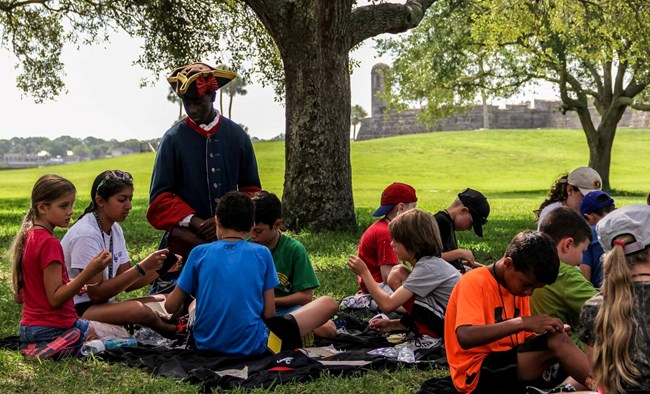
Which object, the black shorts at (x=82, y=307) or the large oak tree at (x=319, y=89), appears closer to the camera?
the black shorts at (x=82, y=307)

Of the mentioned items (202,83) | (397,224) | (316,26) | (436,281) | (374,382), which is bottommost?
(374,382)

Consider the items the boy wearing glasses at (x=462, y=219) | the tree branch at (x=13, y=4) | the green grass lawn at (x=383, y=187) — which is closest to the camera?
the green grass lawn at (x=383, y=187)

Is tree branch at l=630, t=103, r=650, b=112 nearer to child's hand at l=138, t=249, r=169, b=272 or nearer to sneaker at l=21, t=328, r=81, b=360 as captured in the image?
child's hand at l=138, t=249, r=169, b=272

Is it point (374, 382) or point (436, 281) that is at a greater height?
point (436, 281)

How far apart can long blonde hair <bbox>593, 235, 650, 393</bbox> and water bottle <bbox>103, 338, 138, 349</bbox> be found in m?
3.39

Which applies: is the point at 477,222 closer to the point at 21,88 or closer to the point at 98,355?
the point at 98,355

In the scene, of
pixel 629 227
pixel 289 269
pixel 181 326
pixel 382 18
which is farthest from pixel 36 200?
pixel 382 18

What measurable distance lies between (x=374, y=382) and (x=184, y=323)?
75.8 inches

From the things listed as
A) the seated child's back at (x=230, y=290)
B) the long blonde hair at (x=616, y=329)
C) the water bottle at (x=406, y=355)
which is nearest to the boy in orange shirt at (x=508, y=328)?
the long blonde hair at (x=616, y=329)

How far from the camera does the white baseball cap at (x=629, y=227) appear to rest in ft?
12.0

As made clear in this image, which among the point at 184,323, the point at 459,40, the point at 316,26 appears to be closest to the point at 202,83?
the point at 184,323

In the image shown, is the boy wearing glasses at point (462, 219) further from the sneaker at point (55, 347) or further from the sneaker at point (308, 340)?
the sneaker at point (55, 347)

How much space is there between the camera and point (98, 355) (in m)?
5.63

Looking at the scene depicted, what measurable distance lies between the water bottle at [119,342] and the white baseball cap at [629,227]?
338 centimetres
